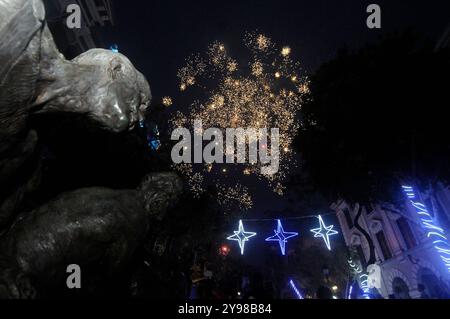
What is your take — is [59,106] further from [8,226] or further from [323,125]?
[323,125]

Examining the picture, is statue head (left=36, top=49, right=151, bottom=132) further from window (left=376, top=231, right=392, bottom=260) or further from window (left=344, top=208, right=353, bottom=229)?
window (left=344, top=208, right=353, bottom=229)

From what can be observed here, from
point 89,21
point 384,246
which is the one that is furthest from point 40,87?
point 384,246

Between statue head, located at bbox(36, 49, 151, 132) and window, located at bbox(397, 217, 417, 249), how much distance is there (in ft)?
81.8

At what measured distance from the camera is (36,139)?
263 cm

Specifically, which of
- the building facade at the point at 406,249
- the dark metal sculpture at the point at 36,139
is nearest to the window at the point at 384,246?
the building facade at the point at 406,249

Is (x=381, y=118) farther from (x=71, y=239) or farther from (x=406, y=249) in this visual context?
(x=406, y=249)

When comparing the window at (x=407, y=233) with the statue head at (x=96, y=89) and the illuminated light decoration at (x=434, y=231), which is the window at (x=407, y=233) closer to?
the illuminated light decoration at (x=434, y=231)

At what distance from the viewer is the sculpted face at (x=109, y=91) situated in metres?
2.60

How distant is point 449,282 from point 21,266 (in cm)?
2095

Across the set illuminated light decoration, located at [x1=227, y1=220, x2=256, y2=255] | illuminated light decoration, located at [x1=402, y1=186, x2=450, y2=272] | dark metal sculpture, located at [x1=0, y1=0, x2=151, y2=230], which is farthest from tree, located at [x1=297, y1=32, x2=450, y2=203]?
dark metal sculpture, located at [x1=0, y1=0, x2=151, y2=230]

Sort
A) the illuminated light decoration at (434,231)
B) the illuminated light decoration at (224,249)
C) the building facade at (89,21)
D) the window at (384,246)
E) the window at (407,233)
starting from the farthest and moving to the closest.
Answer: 1. the illuminated light decoration at (224,249)
2. the window at (384,246)
3. the window at (407,233)
4. the building facade at (89,21)
5. the illuminated light decoration at (434,231)

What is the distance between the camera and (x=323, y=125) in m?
14.0

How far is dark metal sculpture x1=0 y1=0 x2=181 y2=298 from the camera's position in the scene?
2113 mm
